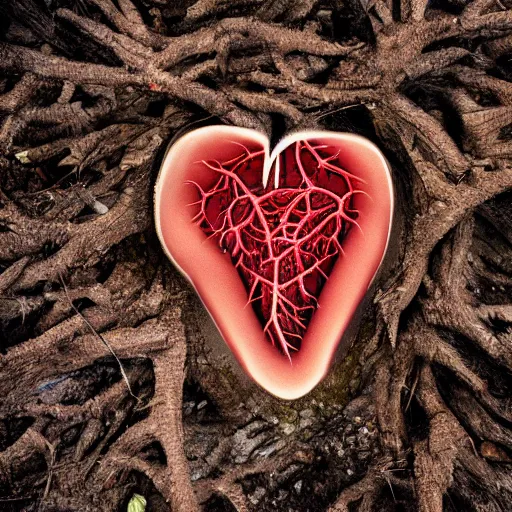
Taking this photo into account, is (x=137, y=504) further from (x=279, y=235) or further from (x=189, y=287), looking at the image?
(x=279, y=235)

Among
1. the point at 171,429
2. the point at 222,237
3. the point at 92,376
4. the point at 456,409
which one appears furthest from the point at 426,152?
the point at 92,376

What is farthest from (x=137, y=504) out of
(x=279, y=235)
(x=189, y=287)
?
(x=279, y=235)

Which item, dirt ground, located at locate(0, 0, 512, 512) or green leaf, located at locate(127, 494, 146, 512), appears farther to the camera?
green leaf, located at locate(127, 494, 146, 512)

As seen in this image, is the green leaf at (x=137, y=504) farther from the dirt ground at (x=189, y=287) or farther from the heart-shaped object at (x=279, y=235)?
the heart-shaped object at (x=279, y=235)

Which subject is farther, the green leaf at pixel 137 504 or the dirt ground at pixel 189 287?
the green leaf at pixel 137 504

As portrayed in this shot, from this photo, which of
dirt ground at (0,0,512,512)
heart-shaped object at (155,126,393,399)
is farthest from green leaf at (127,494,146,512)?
heart-shaped object at (155,126,393,399)

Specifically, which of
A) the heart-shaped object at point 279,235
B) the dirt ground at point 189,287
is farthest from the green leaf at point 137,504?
the heart-shaped object at point 279,235

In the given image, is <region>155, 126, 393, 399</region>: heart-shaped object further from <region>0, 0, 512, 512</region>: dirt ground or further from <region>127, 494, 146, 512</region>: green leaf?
<region>127, 494, 146, 512</region>: green leaf
